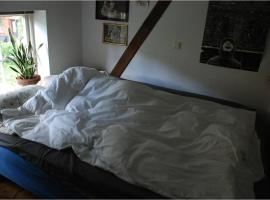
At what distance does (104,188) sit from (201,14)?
1934mm

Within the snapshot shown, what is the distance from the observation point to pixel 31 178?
5.88 feet

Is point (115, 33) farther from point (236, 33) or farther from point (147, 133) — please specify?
point (147, 133)

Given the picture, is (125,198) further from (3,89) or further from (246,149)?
(3,89)

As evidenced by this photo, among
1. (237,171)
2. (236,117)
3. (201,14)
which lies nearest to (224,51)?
(201,14)

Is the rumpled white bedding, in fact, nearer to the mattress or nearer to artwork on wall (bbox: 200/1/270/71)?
the mattress

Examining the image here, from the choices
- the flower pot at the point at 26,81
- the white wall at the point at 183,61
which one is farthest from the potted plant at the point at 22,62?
the white wall at the point at 183,61

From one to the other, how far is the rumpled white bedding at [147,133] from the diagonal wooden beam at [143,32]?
0.47 m

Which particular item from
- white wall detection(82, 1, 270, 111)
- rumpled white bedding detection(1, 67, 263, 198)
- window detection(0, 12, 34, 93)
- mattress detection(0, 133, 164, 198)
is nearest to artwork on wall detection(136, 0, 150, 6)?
white wall detection(82, 1, 270, 111)

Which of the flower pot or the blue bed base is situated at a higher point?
the flower pot

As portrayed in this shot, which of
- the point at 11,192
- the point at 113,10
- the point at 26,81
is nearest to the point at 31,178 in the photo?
the point at 11,192

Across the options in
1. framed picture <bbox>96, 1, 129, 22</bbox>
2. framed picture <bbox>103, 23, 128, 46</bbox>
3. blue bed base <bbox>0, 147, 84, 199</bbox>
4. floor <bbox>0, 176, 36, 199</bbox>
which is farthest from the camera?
framed picture <bbox>103, 23, 128, 46</bbox>

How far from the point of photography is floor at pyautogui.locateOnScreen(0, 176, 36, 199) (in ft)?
6.34

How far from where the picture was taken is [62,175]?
5.34ft

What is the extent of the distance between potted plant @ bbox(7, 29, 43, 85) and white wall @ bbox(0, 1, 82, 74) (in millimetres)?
240
